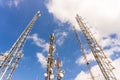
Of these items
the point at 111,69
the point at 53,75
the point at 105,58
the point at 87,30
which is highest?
the point at 87,30

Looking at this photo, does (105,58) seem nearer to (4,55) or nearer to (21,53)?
(21,53)

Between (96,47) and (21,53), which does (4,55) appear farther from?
(96,47)

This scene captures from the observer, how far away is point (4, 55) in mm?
119250

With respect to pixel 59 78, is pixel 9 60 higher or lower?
higher

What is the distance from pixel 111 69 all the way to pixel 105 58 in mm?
8562

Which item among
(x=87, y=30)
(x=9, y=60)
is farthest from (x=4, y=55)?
(x=87, y=30)


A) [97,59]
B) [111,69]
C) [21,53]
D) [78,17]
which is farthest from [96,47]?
[21,53]

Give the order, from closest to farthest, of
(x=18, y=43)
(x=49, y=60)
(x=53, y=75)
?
1. (x=53, y=75)
2. (x=49, y=60)
3. (x=18, y=43)

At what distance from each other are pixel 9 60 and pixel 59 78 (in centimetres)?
3222

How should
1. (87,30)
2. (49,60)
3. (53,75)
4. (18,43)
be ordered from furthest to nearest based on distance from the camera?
1. (87,30)
2. (18,43)
3. (49,60)
4. (53,75)

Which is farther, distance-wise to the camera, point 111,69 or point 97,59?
point 97,59

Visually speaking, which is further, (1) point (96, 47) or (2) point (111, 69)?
(1) point (96, 47)

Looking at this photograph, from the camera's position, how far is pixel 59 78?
387 ft

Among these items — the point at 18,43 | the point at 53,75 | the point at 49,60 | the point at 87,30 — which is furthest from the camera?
the point at 87,30
